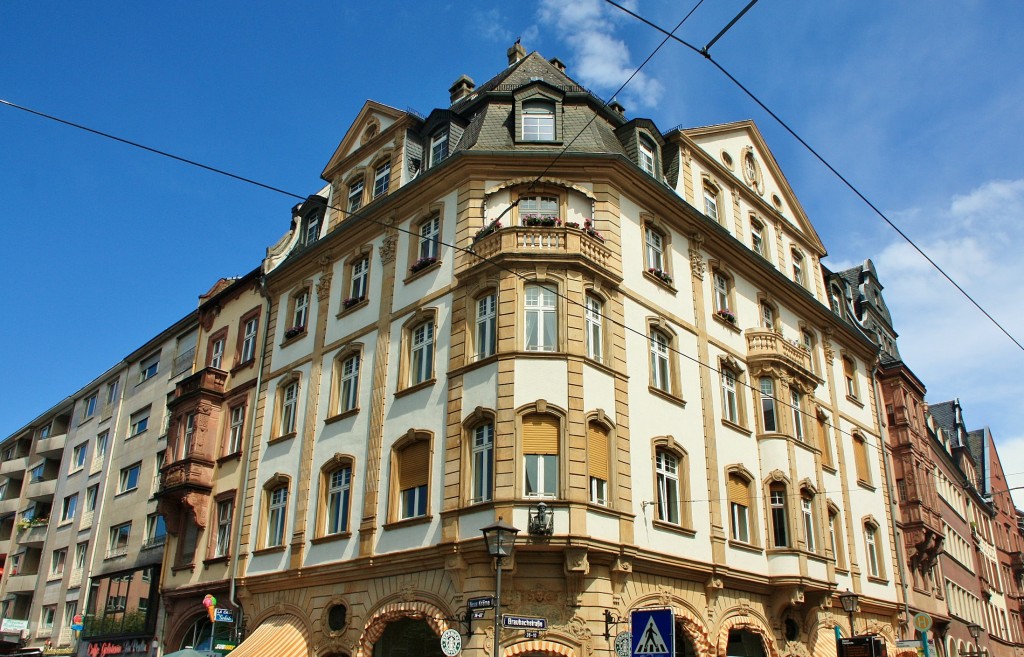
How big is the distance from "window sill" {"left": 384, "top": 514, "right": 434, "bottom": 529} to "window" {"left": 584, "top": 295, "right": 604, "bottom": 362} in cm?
539

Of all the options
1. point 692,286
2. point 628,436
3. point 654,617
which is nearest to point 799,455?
point 692,286

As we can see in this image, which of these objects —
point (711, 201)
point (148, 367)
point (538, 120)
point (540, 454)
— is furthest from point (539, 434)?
point (148, 367)


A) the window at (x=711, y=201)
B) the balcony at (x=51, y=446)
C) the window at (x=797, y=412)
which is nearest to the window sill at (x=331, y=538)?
the window at (x=797, y=412)

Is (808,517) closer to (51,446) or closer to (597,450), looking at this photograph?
(597,450)

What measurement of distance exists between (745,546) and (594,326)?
7465 millimetres

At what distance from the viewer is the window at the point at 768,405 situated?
88.1 feet

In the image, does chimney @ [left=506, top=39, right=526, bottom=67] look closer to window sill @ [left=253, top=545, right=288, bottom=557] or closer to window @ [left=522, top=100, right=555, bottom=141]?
window @ [left=522, top=100, right=555, bottom=141]

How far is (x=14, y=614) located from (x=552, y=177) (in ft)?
127

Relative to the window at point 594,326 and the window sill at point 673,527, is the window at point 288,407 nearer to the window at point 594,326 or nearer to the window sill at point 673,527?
the window at point 594,326

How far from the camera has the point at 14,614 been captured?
45625 mm

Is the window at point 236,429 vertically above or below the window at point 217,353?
below

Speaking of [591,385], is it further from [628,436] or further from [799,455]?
[799,455]

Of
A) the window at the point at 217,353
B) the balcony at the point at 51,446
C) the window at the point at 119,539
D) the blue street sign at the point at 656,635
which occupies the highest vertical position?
the balcony at the point at 51,446

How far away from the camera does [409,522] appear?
70.6 ft
